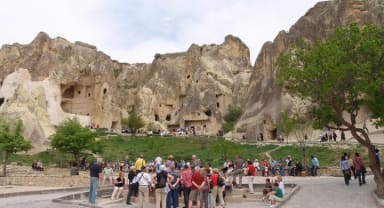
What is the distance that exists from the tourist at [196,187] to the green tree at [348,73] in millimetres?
6314

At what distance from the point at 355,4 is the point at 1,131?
4111 cm

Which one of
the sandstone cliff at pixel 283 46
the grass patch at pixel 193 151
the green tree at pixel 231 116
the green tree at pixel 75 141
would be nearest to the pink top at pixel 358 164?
A: the grass patch at pixel 193 151

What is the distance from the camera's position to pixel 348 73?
59.4 feet

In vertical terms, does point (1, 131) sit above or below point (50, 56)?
below

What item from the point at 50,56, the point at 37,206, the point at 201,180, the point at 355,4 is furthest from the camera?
the point at 50,56

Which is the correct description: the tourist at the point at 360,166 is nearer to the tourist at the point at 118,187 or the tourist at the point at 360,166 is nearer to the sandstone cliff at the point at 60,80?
the tourist at the point at 118,187

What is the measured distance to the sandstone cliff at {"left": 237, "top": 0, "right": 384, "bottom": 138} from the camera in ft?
179

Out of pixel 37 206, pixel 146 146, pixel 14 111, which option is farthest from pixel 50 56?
pixel 37 206

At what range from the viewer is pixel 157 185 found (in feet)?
50.8

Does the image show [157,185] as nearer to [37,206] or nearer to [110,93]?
[37,206]

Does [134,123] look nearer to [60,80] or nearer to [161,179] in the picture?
[60,80]

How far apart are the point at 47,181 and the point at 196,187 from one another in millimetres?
15345

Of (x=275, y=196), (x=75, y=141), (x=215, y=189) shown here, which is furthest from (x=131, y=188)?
(x=75, y=141)

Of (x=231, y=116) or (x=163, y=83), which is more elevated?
(x=163, y=83)
